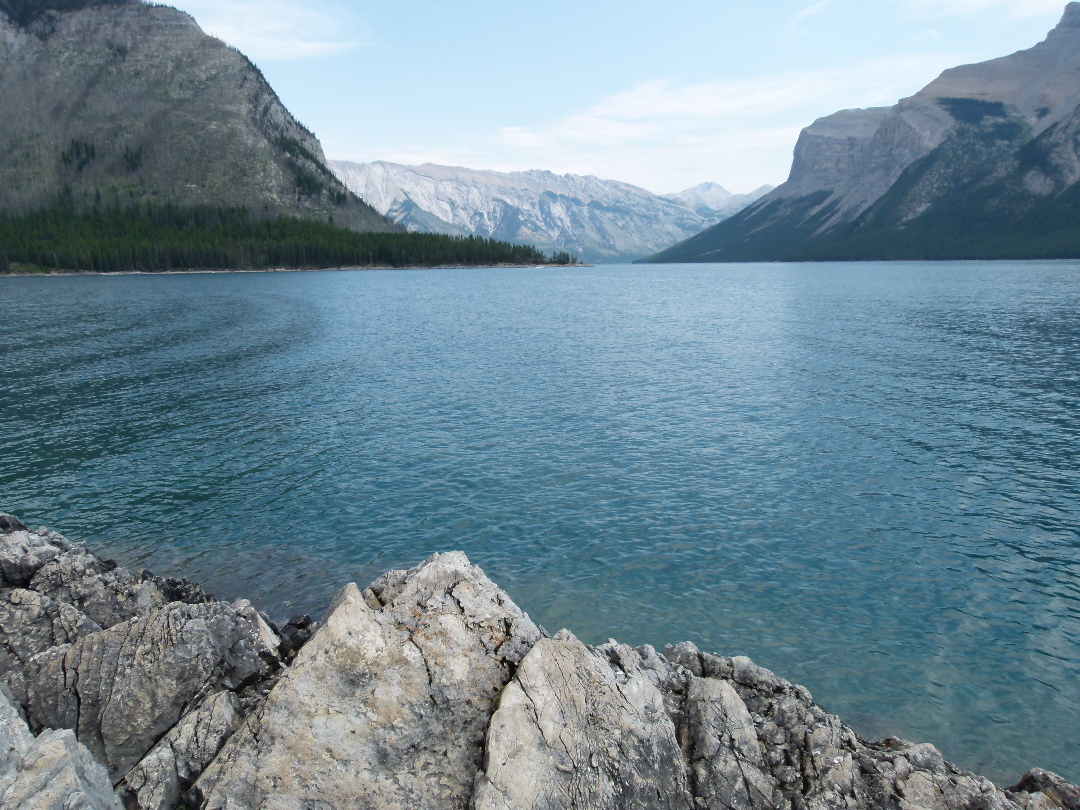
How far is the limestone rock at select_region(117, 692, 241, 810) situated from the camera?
A: 13858 millimetres

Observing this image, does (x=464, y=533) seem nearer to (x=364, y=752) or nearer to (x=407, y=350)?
(x=364, y=752)

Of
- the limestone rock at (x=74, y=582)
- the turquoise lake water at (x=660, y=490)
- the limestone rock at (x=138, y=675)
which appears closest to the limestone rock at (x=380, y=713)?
the limestone rock at (x=138, y=675)

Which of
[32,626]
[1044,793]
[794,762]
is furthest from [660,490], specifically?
[32,626]

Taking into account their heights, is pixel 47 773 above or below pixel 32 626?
above

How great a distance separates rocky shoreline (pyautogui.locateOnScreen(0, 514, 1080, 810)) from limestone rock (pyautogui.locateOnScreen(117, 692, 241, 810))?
4cm

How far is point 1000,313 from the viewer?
111312 mm

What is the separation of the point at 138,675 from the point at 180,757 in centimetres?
290

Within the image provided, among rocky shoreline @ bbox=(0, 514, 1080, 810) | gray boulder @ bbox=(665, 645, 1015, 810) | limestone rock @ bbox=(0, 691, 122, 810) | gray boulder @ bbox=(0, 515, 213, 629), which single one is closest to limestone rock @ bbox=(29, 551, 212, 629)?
gray boulder @ bbox=(0, 515, 213, 629)

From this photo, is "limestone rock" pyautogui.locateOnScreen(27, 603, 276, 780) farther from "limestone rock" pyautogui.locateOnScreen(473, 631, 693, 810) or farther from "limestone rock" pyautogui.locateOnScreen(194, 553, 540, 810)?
"limestone rock" pyautogui.locateOnScreen(473, 631, 693, 810)

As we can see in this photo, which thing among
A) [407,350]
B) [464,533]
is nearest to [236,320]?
[407,350]

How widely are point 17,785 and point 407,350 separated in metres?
73.5

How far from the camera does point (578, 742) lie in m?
14.4

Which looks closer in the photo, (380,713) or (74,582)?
(380,713)

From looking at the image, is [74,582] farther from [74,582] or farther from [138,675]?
[138,675]
